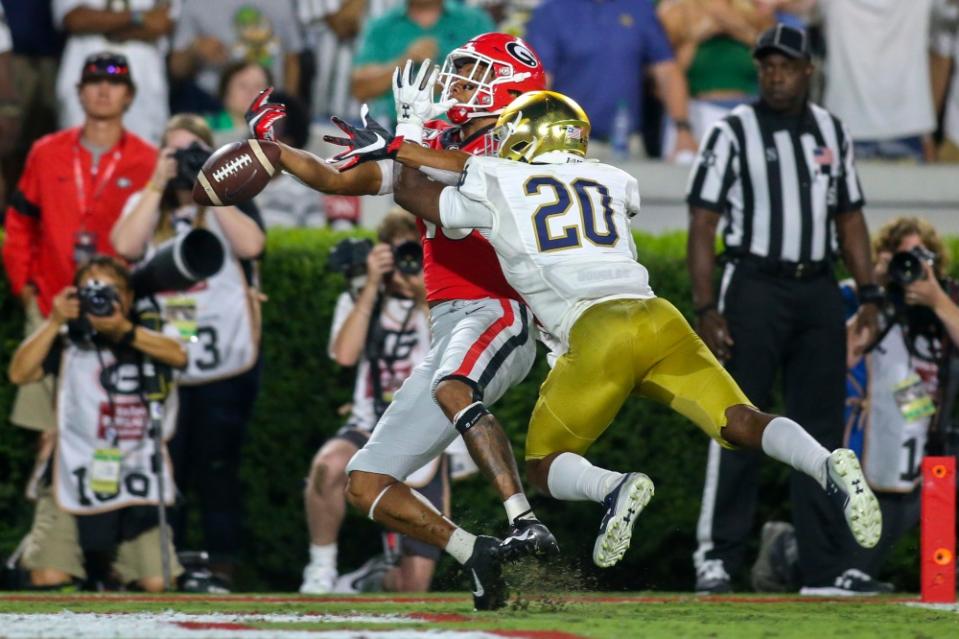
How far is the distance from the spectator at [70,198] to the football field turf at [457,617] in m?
1.44

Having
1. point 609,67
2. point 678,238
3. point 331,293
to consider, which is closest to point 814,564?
point 678,238

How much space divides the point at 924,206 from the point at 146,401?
4.71 m

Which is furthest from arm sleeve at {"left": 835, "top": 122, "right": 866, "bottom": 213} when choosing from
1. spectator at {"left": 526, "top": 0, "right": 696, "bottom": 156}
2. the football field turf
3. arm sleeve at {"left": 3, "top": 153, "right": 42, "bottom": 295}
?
arm sleeve at {"left": 3, "top": 153, "right": 42, "bottom": 295}

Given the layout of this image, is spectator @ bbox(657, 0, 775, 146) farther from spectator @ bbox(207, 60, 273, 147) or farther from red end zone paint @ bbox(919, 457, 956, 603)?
red end zone paint @ bbox(919, 457, 956, 603)

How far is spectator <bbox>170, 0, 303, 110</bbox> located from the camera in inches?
371

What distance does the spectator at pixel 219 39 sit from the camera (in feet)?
30.9

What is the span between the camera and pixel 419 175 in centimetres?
564

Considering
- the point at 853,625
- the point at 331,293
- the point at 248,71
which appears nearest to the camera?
the point at 853,625

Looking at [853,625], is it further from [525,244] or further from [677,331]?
[525,244]

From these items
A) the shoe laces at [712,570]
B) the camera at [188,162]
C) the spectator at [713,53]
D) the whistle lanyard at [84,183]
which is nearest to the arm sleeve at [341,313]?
the camera at [188,162]

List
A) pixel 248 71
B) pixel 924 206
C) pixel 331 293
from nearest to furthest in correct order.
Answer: pixel 331 293
pixel 248 71
pixel 924 206

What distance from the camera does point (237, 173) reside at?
5.55m

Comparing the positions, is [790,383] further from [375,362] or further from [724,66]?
[724,66]

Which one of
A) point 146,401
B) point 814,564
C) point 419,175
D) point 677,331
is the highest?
point 419,175
